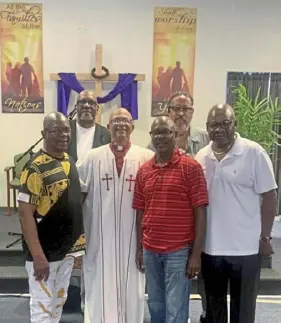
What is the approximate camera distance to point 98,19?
520cm

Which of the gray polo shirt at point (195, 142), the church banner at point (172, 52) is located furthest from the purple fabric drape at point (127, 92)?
the gray polo shirt at point (195, 142)

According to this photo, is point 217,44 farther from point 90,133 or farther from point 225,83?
point 90,133

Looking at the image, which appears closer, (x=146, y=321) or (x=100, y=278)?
(x=100, y=278)

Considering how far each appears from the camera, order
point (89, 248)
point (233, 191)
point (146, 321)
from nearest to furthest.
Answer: point (233, 191), point (89, 248), point (146, 321)

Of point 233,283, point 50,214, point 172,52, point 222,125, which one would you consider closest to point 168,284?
point 233,283

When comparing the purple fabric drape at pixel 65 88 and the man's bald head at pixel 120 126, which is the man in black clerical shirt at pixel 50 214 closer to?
the man's bald head at pixel 120 126

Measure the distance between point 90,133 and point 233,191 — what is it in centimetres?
133

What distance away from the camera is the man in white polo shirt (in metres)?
2.13

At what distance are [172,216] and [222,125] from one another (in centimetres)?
52

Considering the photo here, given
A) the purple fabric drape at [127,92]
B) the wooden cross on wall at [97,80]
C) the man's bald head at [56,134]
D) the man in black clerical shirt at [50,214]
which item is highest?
the wooden cross on wall at [97,80]

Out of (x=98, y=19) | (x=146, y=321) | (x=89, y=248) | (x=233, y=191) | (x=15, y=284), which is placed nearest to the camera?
(x=233, y=191)

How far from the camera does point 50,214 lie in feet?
7.22

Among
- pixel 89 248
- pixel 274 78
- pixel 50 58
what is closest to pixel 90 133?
pixel 89 248

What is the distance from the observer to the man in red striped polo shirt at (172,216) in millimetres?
2137
